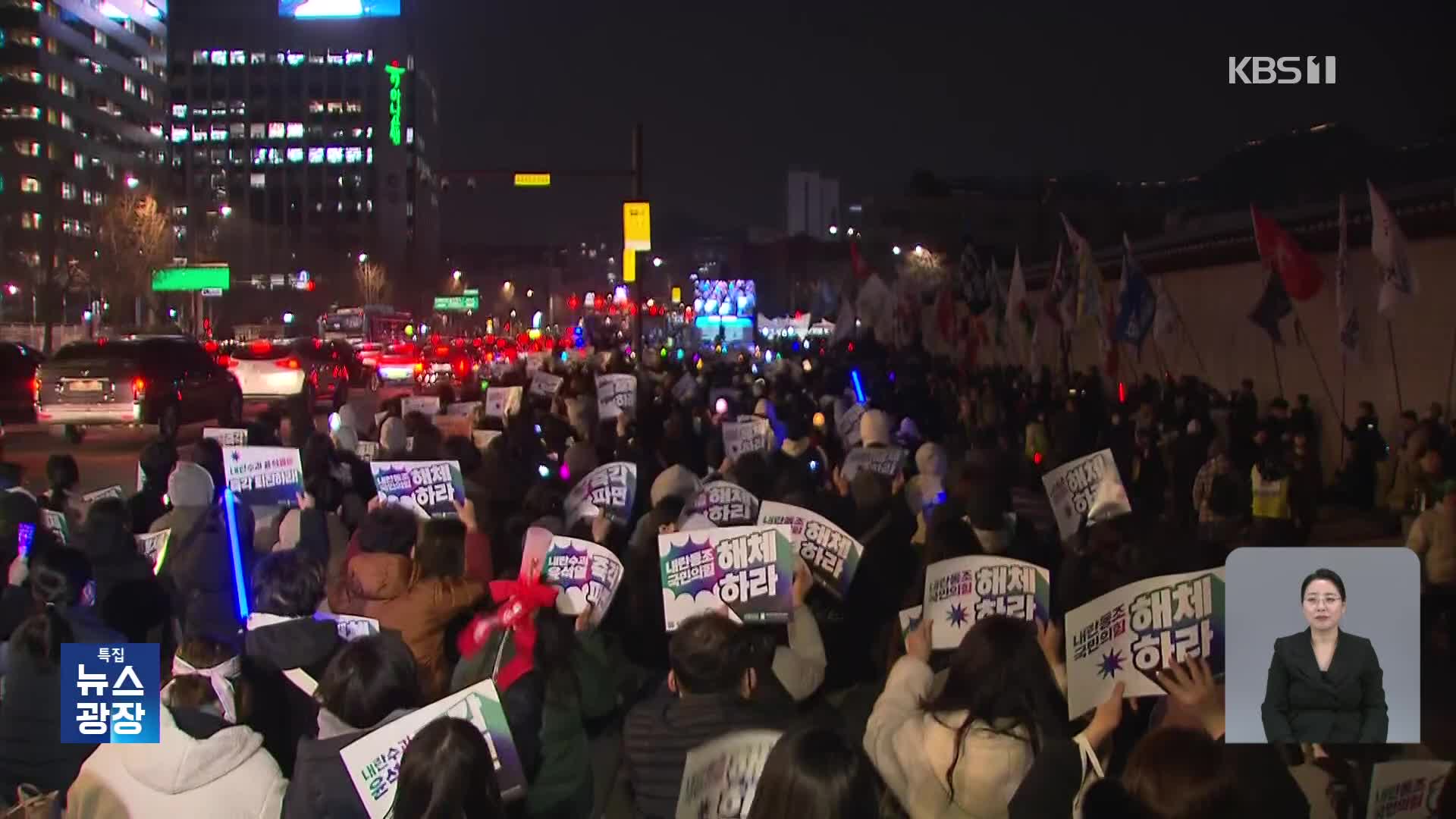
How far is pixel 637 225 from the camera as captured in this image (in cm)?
3244

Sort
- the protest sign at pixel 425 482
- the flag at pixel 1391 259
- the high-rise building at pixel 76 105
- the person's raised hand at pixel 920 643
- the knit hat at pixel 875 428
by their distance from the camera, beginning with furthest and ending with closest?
the high-rise building at pixel 76 105
the flag at pixel 1391 259
the knit hat at pixel 875 428
the protest sign at pixel 425 482
the person's raised hand at pixel 920 643

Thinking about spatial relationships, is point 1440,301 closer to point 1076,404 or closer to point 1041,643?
point 1076,404

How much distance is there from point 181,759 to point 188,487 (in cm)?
457

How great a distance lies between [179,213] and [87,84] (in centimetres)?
5133

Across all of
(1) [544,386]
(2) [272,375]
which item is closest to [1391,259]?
(1) [544,386]

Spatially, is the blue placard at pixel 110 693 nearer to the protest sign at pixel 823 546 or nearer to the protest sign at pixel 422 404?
the protest sign at pixel 823 546

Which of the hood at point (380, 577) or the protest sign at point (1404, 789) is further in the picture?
the hood at point (380, 577)

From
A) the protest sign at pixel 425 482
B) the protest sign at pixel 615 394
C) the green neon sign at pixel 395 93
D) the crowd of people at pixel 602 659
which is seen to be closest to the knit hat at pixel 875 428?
the crowd of people at pixel 602 659

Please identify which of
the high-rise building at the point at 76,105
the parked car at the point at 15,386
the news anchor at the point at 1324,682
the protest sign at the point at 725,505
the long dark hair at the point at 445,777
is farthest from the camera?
the high-rise building at the point at 76,105

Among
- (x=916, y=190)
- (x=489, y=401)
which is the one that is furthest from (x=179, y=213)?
(x=489, y=401)

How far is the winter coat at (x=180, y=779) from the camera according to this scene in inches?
180

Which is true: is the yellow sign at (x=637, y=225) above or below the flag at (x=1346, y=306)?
above

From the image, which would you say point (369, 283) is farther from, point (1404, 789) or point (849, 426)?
point (1404, 789)

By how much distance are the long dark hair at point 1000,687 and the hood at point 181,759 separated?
210 centimetres
